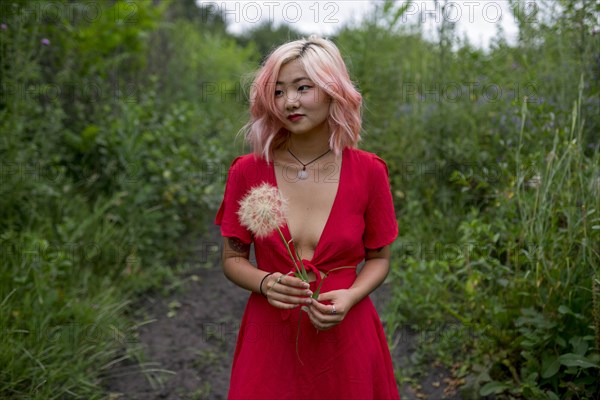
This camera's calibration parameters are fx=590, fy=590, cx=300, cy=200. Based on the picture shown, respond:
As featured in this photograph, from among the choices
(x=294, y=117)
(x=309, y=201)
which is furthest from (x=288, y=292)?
(x=294, y=117)

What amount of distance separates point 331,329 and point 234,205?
51cm

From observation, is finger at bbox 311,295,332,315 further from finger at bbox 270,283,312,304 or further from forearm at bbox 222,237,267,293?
forearm at bbox 222,237,267,293

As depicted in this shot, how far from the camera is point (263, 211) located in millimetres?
1708

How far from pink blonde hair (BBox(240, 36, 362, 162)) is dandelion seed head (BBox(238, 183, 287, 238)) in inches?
7.7

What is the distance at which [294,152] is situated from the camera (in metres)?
1.97

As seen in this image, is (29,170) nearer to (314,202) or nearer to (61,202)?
(61,202)

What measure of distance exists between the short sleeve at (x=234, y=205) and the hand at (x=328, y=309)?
0.37 meters

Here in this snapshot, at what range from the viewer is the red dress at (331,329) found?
1.83m

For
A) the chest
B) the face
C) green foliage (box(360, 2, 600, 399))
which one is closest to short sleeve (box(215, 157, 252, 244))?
the chest

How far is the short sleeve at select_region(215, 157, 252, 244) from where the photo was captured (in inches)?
75.4

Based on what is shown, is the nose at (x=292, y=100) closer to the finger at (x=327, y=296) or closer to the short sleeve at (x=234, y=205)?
the short sleeve at (x=234, y=205)

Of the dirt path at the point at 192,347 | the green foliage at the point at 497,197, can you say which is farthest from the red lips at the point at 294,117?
the dirt path at the point at 192,347

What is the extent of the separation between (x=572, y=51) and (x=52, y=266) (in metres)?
3.41

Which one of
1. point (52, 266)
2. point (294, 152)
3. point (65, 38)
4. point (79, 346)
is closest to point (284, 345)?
point (294, 152)
